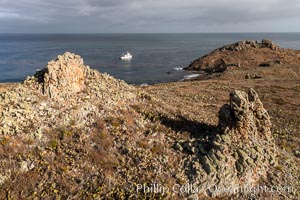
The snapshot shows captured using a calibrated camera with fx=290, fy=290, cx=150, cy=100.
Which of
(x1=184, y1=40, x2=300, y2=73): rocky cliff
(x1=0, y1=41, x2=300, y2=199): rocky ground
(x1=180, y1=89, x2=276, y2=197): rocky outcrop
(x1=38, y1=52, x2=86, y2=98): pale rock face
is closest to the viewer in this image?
(x1=0, y1=41, x2=300, y2=199): rocky ground

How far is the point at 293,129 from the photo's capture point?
3288 cm

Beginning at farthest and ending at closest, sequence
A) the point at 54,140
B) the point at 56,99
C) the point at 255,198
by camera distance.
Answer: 1. the point at 56,99
2. the point at 54,140
3. the point at 255,198

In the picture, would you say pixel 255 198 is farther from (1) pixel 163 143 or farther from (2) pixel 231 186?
(1) pixel 163 143

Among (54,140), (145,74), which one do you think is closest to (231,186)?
(54,140)

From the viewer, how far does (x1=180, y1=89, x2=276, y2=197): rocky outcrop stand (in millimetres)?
19266

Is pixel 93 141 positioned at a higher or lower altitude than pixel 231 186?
higher

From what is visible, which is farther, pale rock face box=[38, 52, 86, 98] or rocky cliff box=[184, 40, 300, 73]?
rocky cliff box=[184, 40, 300, 73]

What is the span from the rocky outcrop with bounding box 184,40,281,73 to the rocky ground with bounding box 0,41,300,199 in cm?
9990

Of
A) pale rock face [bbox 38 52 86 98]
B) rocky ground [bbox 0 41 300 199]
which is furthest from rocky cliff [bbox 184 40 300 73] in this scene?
pale rock face [bbox 38 52 86 98]

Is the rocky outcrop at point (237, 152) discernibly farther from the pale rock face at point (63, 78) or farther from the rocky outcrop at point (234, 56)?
the rocky outcrop at point (234, 56)

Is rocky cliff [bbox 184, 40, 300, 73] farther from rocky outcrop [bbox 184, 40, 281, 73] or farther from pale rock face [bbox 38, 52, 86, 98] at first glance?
pale rock face [bbox 38, 52, 86, 98]

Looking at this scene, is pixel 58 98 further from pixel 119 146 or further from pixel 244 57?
pixel 244 57

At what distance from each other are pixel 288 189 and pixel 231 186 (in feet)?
14.1

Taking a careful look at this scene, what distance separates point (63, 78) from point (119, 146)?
796 centimetres
